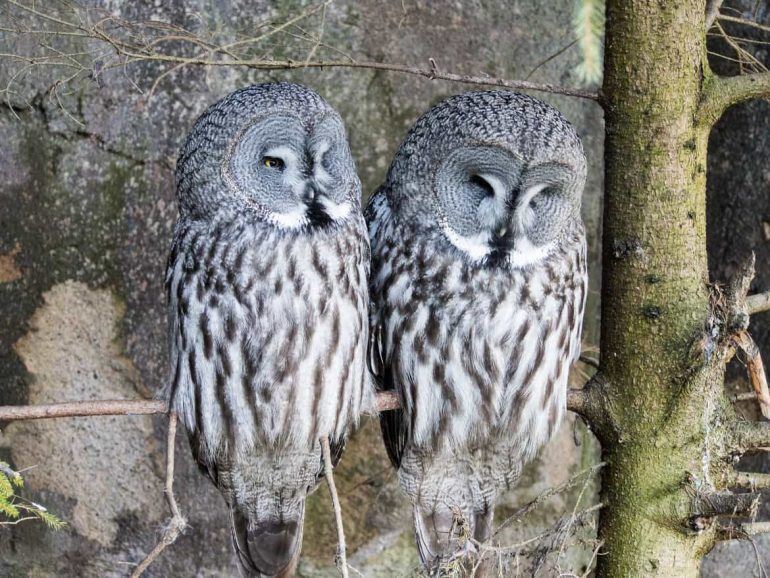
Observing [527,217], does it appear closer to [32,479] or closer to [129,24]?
[129,24]

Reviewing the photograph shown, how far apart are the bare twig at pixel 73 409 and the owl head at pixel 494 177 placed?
0.66 metres

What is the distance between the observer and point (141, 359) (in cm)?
294

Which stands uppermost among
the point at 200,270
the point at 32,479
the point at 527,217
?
the point at 527,217

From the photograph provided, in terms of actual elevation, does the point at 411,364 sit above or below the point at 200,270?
below

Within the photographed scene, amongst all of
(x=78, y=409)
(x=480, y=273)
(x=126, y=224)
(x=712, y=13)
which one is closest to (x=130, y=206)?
(x=126, y=224)

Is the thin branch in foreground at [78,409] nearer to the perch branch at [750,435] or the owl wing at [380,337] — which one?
the owl wing at [380,337]

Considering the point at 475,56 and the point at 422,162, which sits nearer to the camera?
the point at 422,162


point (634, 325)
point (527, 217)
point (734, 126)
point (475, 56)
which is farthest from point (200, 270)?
point (734, 126)

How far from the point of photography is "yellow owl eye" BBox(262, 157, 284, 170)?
6.43ft

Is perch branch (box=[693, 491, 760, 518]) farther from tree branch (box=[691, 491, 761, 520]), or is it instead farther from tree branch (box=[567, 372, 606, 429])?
tree branch (box=[567, 372, 606, 429])

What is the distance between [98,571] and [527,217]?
1.86 meters

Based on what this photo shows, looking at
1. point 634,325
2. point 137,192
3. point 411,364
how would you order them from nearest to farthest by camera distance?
point 634,325 → point 411,364 → point 137,192

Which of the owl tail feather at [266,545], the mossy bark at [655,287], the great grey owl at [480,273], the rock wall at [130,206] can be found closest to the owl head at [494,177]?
the great grey owl at [480,273]

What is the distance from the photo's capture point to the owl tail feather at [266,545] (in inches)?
92.3
